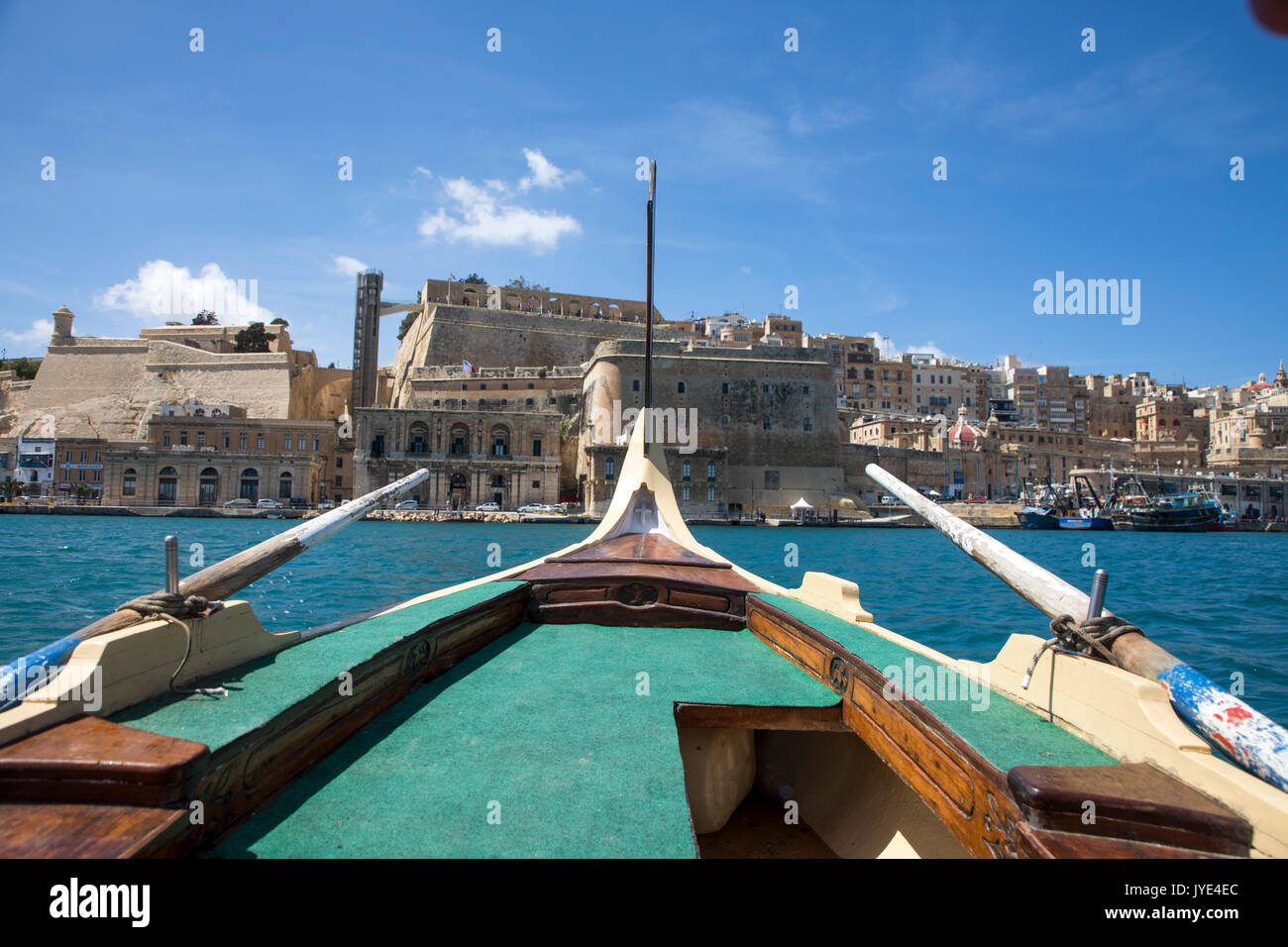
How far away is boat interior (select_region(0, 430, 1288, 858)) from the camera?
198 centimetres

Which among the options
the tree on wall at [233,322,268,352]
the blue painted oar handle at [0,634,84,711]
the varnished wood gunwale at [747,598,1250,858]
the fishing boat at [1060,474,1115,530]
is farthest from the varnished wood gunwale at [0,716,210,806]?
the tree on wall at [233,322,268,352]

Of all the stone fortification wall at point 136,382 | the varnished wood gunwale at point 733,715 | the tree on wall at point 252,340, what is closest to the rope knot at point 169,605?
the varnished wood gunwale at point 733,715

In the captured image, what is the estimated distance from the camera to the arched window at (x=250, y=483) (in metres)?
44.5

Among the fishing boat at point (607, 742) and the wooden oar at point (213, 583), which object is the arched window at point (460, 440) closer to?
the wooden oar at point (213, 583)

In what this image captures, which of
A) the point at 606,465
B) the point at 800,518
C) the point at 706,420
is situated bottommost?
the point at 800,518

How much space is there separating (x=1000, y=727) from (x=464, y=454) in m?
44.3

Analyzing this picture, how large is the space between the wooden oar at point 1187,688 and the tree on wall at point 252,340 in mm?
66523

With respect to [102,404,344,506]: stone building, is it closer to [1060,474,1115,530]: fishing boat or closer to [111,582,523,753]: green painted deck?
[111,582,523,753]: green painted deck

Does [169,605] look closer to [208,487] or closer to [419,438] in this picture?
[419,438]

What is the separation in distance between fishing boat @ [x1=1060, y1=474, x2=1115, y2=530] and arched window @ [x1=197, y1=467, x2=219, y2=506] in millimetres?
54012

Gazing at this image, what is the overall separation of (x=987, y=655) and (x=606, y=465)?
3335 centimetres
